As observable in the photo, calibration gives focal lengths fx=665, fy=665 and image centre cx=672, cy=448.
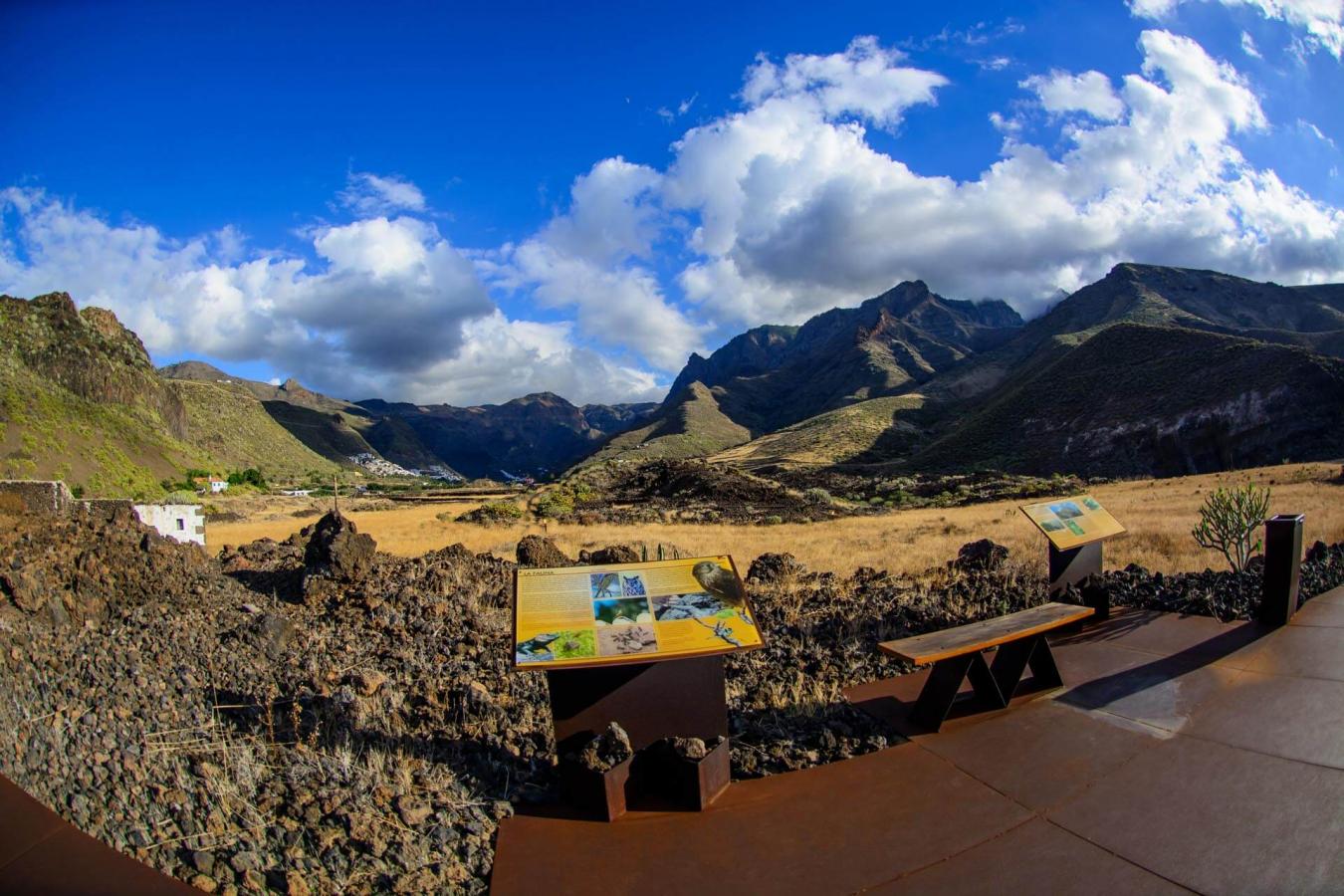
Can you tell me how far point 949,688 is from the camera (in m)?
4.84

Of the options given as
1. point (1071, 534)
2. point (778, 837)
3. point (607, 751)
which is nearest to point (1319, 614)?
point (1071, 534)

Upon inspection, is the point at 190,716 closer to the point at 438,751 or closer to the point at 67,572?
the point at 438,751

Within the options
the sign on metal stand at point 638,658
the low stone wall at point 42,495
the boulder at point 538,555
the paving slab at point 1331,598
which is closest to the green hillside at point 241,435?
the low stone wall at point 42,495

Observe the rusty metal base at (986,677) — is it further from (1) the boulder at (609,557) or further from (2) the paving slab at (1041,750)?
(1) the boulder at (609,557)

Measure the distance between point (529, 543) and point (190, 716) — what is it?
8389mm

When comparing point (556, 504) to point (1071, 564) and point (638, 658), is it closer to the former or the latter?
point (1071, 564)

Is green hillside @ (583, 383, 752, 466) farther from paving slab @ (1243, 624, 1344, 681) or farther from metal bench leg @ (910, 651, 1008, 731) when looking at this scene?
metal bench leg @ (910, 651, 1008, 731)

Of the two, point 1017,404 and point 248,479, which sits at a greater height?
point 1017,404

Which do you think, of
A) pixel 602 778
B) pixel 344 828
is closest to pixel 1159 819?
pixel 602 778

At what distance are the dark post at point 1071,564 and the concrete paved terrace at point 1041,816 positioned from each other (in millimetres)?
2913

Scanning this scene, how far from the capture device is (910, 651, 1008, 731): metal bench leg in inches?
189

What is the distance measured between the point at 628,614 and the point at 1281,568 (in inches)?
256

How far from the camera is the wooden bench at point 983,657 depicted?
4.75m

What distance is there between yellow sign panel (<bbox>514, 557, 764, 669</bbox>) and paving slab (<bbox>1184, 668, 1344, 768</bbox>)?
3118mm
